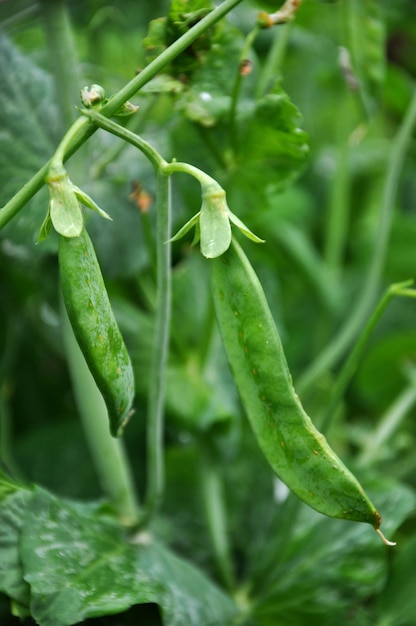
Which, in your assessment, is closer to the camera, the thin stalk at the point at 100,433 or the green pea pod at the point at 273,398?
the green pea pod at the point at 273,398

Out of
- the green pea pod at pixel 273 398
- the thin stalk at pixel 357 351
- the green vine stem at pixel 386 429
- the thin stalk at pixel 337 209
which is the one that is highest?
the green pea pod at pixel 273 398

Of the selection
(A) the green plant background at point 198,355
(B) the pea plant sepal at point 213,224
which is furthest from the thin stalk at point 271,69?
(B) the pea plant sepal at point 213,224

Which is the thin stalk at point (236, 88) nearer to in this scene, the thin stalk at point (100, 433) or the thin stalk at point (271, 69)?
the thin stalk at point (271, 69)

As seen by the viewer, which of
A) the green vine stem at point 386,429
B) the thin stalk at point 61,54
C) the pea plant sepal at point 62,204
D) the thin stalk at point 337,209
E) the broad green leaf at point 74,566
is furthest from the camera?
the thin stalk at point 337,209

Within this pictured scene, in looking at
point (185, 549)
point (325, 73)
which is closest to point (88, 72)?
point (325, 73)

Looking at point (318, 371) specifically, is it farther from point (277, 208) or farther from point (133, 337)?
point (277, 208)

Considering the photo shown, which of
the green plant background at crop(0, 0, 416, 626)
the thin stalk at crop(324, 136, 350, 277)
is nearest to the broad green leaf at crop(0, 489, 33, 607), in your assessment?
the green plant background at crop(0, 0, 416, 626)

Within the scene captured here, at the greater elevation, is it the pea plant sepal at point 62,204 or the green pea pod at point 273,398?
the pea plant sepal at point 62,204

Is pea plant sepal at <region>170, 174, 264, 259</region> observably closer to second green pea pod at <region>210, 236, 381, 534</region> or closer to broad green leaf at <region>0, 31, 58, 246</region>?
second green pea pod at <region>210, 236, 381, 534</region>
